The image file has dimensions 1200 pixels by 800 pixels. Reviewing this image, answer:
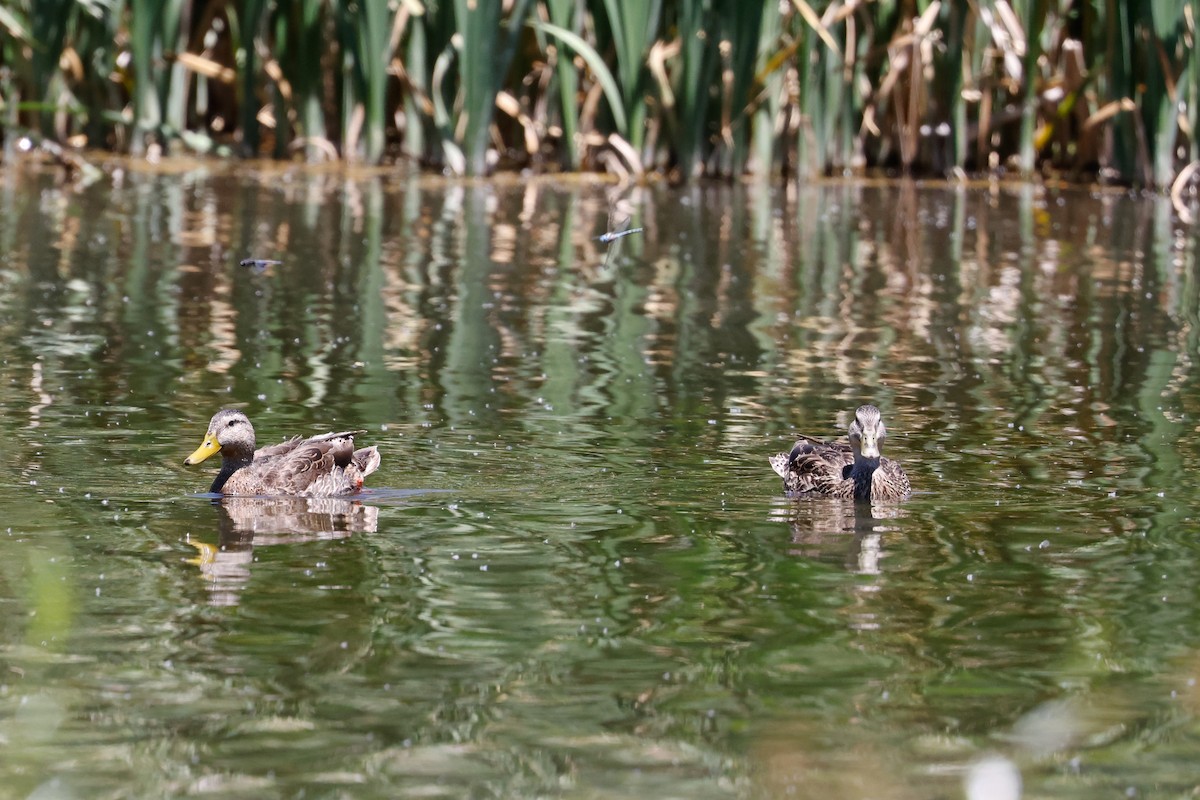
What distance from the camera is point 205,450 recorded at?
350 inches

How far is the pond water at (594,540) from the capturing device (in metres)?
5.67

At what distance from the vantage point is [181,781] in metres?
5.34

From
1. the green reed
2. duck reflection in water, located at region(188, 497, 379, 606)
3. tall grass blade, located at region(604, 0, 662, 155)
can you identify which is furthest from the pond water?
the green reed

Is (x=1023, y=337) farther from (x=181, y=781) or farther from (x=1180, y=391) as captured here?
(x=181, y=781)

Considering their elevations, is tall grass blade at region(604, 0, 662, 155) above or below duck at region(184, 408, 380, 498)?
above

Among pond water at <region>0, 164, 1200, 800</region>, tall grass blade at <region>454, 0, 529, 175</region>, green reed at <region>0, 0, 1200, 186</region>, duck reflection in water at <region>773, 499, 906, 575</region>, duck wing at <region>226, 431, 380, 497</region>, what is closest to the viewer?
pond water at <region>0, 164, 1200, 800</region>

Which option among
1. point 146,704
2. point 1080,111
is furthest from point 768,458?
point 1080,111

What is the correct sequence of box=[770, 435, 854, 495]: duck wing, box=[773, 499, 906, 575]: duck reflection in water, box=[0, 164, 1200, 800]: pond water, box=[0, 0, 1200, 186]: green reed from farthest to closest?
1. box=[0, 0, 1200, 186]: green reed
2. box=[770, 435, 854, 495]: duck wing
3. box=[773, 499, 906, 575]: duck reflection in water
4. box=[0, 164, 1200, 800]: pond water

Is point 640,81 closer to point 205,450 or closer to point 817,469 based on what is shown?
point 817,469

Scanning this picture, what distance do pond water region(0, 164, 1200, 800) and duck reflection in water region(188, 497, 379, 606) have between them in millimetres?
33

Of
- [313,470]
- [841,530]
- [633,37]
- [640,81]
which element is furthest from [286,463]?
[640,81]

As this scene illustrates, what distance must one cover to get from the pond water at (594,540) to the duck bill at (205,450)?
7.9 inches

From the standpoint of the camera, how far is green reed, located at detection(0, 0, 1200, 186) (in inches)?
859

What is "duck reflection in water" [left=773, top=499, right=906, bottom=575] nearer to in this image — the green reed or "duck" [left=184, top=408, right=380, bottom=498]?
"duck" [left=184, top=408, right=380, bottom=498]
